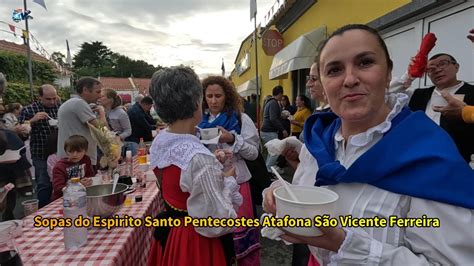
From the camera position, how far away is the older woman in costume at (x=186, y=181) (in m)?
1.52

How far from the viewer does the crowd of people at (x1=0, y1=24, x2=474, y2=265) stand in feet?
2.76

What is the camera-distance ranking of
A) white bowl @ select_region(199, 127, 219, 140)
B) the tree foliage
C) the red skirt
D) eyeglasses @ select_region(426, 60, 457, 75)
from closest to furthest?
1. the red skirt
2. white bowl @ select_region(199, 127, 219, 140)
3. eyeglasses @ select_region(426, 60, 457, 75)
4. the tree foliage

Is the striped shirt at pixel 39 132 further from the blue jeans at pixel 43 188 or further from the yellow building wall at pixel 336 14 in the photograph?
the yellow building wall at pixel 336 14

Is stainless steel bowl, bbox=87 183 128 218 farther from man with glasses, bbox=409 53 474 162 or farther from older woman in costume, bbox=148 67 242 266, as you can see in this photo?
man with glasses, bbox=409 53 474 162

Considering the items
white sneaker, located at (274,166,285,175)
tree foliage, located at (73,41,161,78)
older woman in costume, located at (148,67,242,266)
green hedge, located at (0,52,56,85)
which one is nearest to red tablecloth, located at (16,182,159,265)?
older woman in costume, located at (148,67,242,266)

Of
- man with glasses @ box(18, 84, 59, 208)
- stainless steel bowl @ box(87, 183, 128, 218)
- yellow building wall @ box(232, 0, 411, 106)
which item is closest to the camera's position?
stainless steel bowl @ box(87, 183, 128, 218)

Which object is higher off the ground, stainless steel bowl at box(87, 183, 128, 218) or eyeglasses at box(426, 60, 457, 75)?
eyeglasses at box(426, 60, 457, 75)

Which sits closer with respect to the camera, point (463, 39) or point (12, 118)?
point (463, 39)

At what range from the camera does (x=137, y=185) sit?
284cm

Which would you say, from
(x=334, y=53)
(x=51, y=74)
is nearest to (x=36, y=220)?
(x=334, y=53)

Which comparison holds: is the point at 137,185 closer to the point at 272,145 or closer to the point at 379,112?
the point at 272,145

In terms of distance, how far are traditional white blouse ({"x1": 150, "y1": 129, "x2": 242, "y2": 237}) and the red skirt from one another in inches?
3.3

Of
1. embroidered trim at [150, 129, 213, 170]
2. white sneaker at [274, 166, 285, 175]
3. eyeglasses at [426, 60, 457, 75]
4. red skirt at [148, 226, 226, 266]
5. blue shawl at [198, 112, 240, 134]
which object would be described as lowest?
white sneaker at [274, 166, 285, 175]

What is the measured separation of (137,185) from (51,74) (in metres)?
20.8
